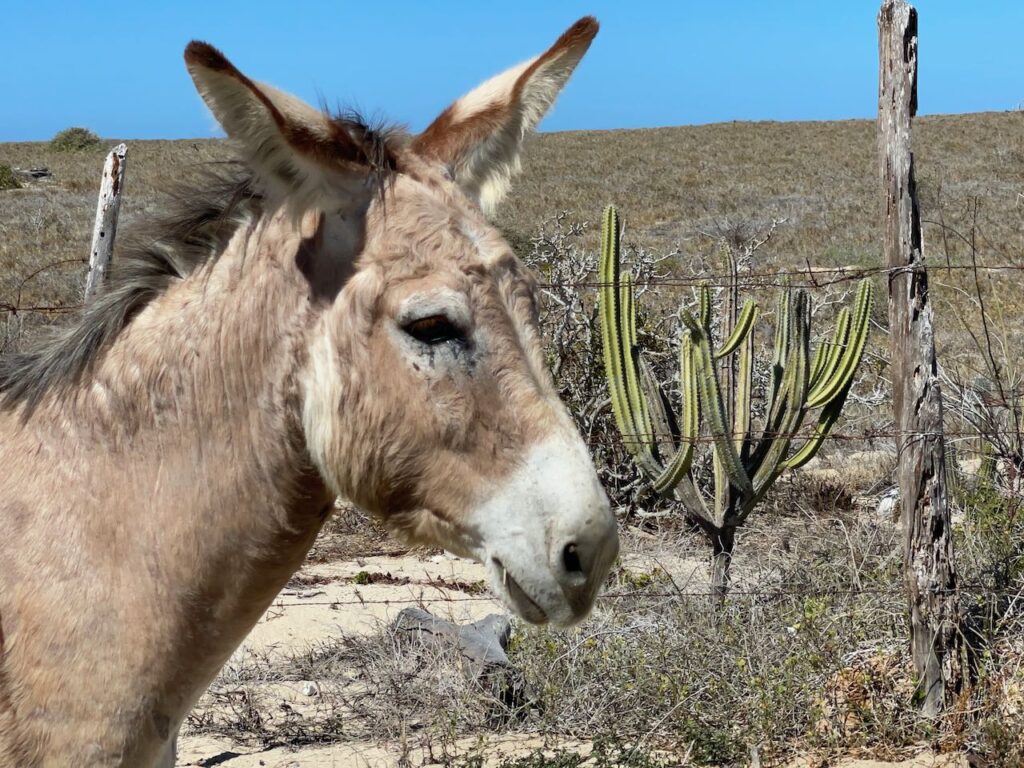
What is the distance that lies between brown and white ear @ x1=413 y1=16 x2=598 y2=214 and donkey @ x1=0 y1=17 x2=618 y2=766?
132 millimetres

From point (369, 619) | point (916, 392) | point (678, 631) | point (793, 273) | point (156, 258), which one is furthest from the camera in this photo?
point (369, 619)

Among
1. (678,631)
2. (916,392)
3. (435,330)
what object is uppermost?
(435,330)

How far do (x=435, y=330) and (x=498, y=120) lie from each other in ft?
2.32

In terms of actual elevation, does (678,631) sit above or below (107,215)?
below

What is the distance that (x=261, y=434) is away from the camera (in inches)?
89.4

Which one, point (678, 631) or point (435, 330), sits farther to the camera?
point (678, 631)

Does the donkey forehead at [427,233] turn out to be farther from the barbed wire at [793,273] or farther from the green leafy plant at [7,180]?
the green leafy plant at [7,180]

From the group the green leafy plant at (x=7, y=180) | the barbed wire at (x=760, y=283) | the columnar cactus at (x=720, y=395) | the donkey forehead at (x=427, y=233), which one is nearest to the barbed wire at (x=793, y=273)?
the barbed wire at (x=760, y=283)

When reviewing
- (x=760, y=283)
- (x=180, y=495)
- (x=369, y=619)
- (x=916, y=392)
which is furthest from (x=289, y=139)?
(x=369, y=619)

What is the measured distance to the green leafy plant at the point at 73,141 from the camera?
4688cm

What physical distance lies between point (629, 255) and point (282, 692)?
5.26 m

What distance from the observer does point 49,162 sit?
41750 mm

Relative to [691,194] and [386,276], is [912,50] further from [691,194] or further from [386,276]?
[691,194]

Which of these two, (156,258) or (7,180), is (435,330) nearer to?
(156,258)
